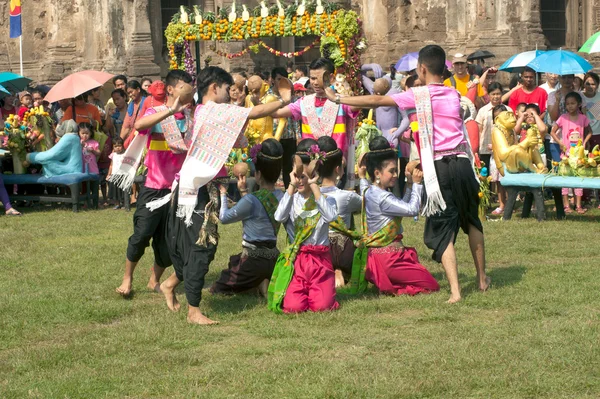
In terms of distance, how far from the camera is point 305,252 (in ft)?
27.1

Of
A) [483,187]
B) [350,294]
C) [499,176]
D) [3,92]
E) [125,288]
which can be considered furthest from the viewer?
[3,92]

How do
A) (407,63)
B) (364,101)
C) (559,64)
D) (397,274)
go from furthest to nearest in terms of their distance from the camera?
(407,63), (559,64), (397,274), (364,101)

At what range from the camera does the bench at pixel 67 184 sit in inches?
594

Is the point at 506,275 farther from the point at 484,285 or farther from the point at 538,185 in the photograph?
the point at 538,185

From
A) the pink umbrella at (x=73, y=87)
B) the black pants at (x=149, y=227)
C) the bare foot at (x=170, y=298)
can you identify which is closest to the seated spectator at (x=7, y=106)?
the pink umbrella at (x=73, y=87)

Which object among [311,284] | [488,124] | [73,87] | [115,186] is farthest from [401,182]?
[311,284]


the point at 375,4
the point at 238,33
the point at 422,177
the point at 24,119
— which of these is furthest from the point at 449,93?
the point at 375,4

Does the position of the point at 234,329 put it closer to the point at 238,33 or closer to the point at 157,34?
the point at 238,33

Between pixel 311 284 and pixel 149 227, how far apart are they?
4.30 ft

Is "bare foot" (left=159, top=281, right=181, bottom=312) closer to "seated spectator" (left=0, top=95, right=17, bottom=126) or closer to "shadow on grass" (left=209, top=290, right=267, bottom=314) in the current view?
"shadow on grass" (left=209, top=290, right=267, bottom=314)

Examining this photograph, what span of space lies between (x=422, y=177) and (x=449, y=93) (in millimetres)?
673

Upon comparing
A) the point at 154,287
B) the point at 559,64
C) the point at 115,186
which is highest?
the point at 559,64

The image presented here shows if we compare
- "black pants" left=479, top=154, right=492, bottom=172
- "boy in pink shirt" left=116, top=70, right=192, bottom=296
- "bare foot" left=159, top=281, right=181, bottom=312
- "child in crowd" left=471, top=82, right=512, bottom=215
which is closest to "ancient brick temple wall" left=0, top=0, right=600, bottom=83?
"child in crowd" left=471, top=82, right=512, bottom=215

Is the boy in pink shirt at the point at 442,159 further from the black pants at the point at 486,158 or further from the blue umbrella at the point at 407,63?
the blue umbrella at the point at 407,63
